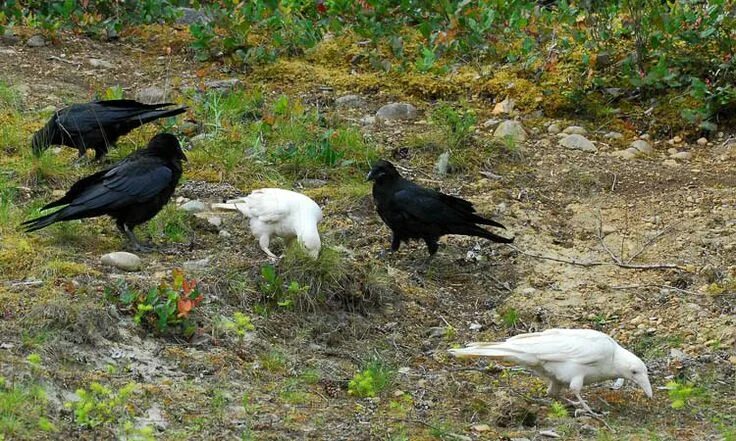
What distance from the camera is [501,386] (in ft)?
20.9

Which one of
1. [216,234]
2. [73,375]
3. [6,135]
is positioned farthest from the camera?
[6,135]

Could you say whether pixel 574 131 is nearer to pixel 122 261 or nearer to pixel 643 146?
pixel 643 146

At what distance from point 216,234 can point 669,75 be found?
13.6 ft

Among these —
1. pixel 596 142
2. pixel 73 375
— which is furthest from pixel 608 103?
pixel 73 375

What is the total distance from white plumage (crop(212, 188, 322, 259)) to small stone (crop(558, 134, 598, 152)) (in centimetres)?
291

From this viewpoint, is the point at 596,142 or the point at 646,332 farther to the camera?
the point at 596,142

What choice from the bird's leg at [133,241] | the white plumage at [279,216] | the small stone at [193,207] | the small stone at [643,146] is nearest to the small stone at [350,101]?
the small stone at [643,146]

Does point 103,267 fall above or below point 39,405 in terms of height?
below

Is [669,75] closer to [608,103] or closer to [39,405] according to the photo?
[608,103]

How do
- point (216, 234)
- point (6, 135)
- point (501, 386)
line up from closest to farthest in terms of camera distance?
point (501, 386)
point (216, 234)
point (6, 135)

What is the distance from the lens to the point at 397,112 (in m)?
10.1

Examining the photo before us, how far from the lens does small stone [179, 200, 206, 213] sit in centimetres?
806

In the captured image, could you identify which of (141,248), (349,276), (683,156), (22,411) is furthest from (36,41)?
(22,411)

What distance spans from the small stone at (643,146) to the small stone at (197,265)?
396 centimetres
